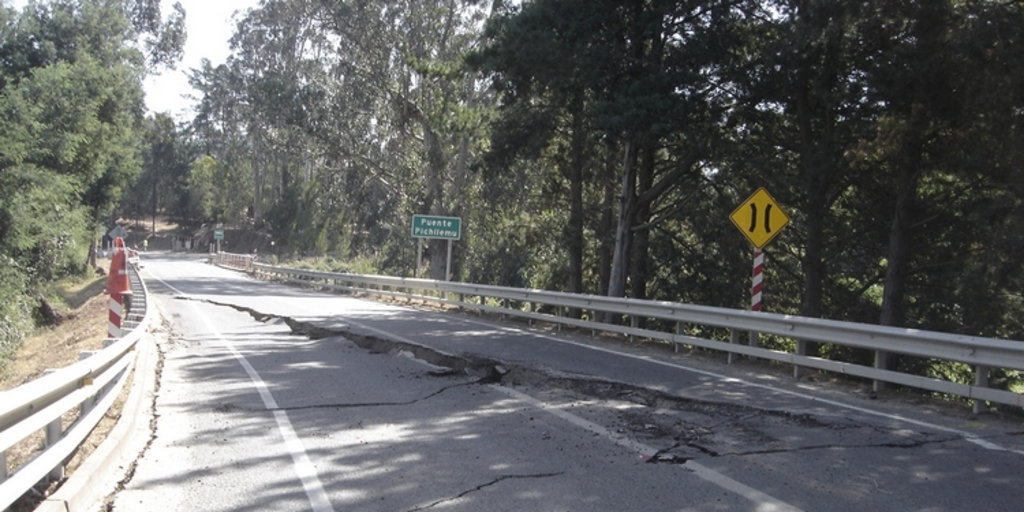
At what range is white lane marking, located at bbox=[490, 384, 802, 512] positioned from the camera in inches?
214

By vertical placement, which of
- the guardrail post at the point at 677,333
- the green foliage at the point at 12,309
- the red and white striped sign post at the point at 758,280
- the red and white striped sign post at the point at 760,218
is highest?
the red and white striped sign post at the point at 760,218

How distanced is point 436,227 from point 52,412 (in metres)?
26.1

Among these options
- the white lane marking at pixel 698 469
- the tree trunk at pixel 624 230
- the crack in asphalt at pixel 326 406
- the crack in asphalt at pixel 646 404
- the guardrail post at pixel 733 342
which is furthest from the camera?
the tree trunk at pixel 624 230

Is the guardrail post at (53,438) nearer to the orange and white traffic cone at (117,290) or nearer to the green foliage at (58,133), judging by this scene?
the orange and white traffic cone at (117,290)

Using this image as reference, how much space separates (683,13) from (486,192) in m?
13.9

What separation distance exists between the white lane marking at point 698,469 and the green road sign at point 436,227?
2240 cm

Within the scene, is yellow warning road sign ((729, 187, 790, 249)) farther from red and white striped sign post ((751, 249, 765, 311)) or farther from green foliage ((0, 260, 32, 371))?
green foliage ((0, 260, 32, 371))

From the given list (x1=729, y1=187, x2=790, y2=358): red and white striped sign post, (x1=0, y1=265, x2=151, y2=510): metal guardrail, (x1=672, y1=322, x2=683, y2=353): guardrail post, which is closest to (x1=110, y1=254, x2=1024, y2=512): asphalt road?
(x1=0, y1=265, x2=151, y2=510): metal guardrail

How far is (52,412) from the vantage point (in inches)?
214

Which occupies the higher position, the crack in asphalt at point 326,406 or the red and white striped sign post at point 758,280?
the red and white striped sign post at point 758,280

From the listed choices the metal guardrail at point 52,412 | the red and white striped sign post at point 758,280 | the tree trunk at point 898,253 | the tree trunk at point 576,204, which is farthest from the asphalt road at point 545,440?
the tree trunk at point 576,204

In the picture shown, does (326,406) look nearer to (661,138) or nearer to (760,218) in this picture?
(760,218)

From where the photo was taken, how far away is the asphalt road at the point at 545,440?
5703 mm

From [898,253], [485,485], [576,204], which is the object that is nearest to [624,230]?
[576,204]
